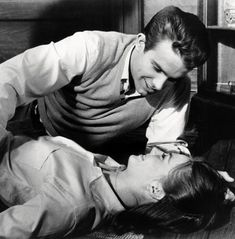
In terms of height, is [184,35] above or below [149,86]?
above

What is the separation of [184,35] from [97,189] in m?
0.58

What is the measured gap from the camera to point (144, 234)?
1.46 metres

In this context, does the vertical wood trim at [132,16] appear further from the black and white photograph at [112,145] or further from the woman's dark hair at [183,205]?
the woman's dark hair at [183,205]

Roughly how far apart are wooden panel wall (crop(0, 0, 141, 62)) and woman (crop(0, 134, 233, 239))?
3.70ft

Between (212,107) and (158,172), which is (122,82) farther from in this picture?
(212,107)

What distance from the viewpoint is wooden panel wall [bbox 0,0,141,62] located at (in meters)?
2.52

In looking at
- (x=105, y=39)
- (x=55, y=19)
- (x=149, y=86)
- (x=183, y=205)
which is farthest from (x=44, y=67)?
(x=55, y=19)

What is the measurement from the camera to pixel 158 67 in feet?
5.26

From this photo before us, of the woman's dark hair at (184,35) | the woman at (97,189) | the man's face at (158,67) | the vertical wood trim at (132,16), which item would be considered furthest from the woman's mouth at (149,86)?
the vertical wood trim at (132,16)

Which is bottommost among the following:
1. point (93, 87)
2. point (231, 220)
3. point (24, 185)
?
point (231, 220)

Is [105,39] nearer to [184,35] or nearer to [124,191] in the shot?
[184,35]

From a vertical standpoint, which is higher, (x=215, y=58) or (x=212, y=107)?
(x=215, y=58)

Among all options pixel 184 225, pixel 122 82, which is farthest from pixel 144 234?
pixel 122 82

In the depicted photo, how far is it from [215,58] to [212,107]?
27 cm
